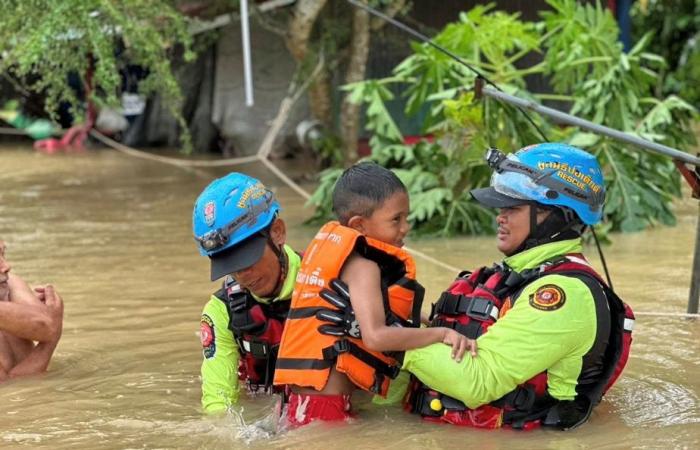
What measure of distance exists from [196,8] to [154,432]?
1042 cm

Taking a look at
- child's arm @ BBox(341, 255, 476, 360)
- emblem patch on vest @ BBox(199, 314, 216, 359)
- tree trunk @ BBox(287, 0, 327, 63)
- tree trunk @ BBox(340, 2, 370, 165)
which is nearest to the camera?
child's arm @ BBox(341, 255, 476, 360)

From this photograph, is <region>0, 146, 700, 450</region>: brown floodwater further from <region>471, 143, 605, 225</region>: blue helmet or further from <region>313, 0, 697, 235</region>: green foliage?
<region>471, 143, 605, 225</region>: blue helmet

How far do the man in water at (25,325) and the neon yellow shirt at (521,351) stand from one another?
1980 mm

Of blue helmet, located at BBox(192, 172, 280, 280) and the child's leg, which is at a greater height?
blue helmet, located at BBox(192, 172, 280, 280)

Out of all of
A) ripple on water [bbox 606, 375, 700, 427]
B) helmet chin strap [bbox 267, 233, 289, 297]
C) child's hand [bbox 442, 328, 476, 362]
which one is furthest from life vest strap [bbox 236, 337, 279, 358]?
ripple on water [bbox 606, 375, 700, 427]

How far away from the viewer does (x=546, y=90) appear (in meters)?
15.8

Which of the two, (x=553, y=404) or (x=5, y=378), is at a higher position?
(x=553, y=404)

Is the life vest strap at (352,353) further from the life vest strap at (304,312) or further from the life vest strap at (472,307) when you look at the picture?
the life vest strap at (472,307)

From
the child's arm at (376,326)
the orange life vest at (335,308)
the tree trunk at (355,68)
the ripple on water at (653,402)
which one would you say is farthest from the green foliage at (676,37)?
the child's arm at (376,326)

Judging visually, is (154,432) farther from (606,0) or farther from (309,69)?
(606,0)

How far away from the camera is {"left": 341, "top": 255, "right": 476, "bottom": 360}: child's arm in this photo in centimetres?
436

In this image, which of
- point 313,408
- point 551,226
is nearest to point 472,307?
point 551,226

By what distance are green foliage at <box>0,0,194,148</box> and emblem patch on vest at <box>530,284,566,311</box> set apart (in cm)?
622

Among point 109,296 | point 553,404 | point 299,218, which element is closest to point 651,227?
point 299,218
